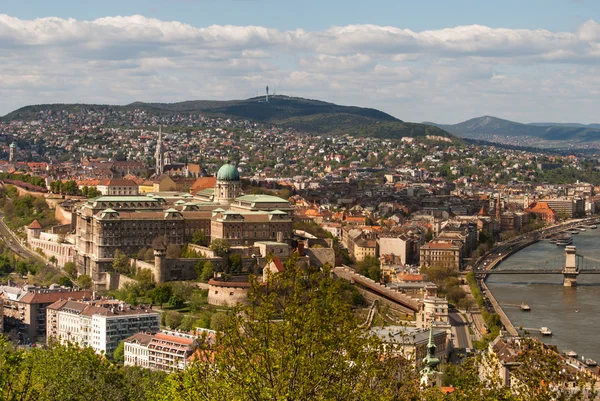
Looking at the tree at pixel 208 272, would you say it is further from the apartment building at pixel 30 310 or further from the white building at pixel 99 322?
the white building at pixel 99 322

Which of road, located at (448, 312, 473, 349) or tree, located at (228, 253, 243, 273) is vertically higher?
tree, located at (228, 253, 243, 273)

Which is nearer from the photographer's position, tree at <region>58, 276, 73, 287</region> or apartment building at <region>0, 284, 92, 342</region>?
apartment building at <region>0, 284, 92, 342</region>

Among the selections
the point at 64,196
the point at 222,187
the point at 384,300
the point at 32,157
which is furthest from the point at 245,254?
the point at 32,157

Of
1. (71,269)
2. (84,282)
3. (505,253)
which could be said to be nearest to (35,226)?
(71,269)

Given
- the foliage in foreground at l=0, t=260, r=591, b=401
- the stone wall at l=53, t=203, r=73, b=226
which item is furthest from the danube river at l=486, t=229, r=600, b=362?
the foliage in foreground at l=0, t=260, r=591, b=401

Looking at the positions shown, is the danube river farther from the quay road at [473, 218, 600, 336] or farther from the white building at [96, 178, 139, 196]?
the white building at [96, 178, 139, 196]

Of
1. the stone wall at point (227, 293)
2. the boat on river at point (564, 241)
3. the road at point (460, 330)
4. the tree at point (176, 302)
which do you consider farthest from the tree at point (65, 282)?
the boat on river at point (564, 241)
